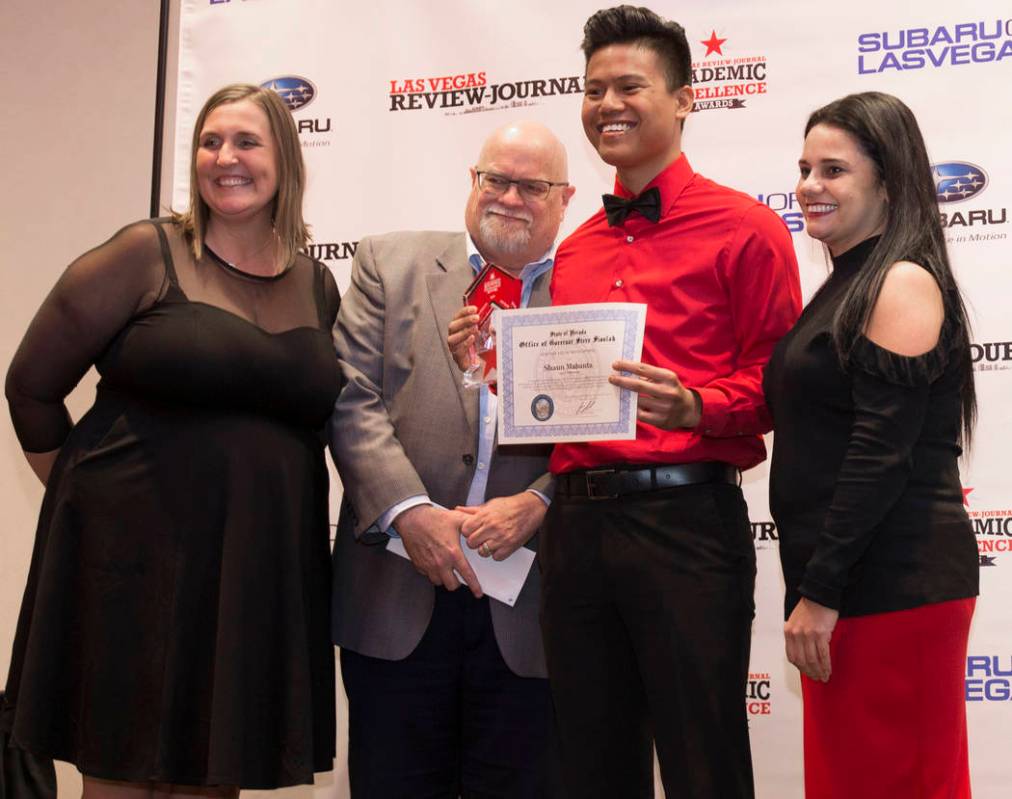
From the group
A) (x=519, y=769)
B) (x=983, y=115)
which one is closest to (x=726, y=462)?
(x=519, y=769)

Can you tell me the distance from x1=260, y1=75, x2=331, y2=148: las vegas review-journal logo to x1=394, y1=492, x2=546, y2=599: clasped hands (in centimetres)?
229

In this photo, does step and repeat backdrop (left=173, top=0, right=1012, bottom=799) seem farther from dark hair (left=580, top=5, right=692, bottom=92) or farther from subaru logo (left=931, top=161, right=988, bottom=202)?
dark hair (left=580, top=5, right=692, bottom=92)

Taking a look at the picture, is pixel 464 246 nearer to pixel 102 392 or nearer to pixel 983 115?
pixel 102 392

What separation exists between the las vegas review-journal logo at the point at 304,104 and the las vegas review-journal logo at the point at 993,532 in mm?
2865

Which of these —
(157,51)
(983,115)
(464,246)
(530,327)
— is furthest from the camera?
(157,51)

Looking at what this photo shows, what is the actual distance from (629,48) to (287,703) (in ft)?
6.10

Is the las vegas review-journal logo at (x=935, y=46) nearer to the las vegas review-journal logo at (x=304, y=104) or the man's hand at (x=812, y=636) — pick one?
the las vegas review-journal logo at (x=304, y=104)

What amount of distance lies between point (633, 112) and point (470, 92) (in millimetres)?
1789

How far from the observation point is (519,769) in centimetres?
293

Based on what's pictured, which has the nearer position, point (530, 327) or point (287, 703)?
point (530, 327)

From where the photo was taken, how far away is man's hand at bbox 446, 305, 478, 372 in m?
2.80

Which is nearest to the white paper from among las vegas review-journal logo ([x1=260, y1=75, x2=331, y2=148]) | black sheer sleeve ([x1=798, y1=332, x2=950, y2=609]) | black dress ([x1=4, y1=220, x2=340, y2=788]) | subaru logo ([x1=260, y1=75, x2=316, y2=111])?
black dress ([x1=4, y1=220, x2=340, y2=788])

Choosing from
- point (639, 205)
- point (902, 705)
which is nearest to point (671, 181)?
point (639, 205)

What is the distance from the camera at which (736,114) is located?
4215mm
